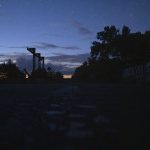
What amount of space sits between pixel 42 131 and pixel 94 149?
195 cm

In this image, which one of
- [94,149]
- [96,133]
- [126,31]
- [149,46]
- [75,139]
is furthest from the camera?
[126,31]

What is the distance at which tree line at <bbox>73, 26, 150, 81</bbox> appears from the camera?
8525 centimetres

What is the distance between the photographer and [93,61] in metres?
100

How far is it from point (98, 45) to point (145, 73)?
1312 inches

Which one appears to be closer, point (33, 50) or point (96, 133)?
point (96, 133)

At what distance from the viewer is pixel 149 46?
84500 mm

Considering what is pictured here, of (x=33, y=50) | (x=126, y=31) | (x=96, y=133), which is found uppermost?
(x=126, y=31)

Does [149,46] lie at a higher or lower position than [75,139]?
higher

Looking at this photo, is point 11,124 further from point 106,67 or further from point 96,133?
point 106,67

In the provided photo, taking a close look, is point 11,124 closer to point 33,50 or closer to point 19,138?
point 19,138

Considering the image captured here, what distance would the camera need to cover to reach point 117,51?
91312 millimetres

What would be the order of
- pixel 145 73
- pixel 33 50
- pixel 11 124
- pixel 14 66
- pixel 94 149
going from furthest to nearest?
1. pixel 14 66
2. pixel 33 50
3. pixel 145 73
4. pixel 11 124
5. pixel 94 149

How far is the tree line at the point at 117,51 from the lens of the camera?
85.2 metres

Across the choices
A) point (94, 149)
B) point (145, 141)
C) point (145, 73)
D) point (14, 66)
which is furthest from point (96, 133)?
point (14, 66)
